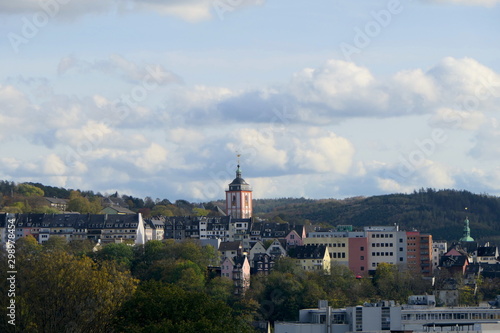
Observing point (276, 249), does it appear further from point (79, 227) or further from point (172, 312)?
point (172, 312)

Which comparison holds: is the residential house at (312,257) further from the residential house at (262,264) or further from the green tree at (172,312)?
the green tree at (172,312)

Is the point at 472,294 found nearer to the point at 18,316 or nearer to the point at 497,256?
the point at 497,256

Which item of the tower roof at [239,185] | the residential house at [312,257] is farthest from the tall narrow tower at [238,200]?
the residential house at [312,257]

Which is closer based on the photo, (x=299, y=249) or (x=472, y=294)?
(x=472, y=294)

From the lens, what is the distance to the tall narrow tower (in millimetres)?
178375

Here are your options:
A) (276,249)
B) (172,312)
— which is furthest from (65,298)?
(276,249)

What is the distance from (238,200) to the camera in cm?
17850

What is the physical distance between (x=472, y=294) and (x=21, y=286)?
212 ft

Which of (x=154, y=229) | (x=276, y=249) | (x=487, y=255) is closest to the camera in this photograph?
(x=276, y=249)

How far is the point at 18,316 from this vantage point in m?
75.6

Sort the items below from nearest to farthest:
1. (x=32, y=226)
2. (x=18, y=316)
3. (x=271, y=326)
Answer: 1. (x=18, y=316)
2. (x=271, y=326)
3. (x=32, y=226)

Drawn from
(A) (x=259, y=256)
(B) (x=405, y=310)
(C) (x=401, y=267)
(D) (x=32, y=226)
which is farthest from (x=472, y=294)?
(D) (x=32, y=226)

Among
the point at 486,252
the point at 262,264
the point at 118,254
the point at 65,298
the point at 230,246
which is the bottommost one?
the point at 65,298

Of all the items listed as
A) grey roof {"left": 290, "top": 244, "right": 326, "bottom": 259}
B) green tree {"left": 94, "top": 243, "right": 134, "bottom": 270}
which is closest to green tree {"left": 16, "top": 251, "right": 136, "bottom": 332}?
green tree {"left": 94, "top": 243, "right": 134, "bottom": 270}
